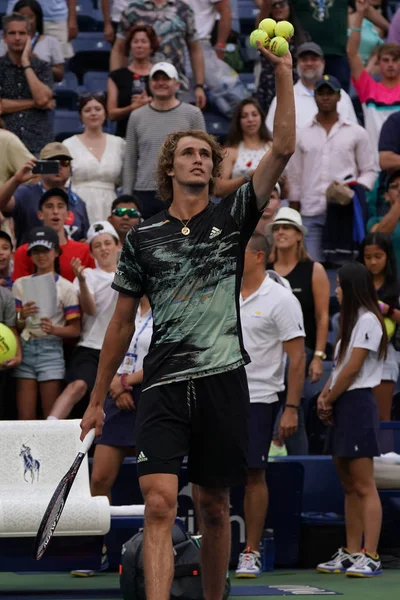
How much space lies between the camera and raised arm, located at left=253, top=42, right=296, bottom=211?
4.94 metres

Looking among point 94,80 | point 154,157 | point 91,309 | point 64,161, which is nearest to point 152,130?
point 154,157

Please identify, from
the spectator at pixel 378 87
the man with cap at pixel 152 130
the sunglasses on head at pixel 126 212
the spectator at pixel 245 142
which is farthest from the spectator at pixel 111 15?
the sunglasses on head at pixel 126 212

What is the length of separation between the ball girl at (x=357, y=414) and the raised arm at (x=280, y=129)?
2840mm

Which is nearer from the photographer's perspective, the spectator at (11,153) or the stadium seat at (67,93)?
the spectator at (11,153)

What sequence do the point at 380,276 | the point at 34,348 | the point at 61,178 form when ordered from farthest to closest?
the point at 61,178 < the point at 380,276 < the point at 34,348

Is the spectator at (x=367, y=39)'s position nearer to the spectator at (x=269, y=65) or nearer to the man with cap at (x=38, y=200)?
the spectator at (x=269, y=65)

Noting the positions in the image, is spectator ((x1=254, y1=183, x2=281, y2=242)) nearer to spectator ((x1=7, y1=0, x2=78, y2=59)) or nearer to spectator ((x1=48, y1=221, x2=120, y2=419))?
spectator ((x1=48, y1=221, x2=120, y2=419))

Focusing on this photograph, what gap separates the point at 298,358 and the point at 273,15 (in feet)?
18.7

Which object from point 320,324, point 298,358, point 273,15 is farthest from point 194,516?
point 273,15

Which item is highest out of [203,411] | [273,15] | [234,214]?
[273,15]

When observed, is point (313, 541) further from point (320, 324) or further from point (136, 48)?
point (136, 48)

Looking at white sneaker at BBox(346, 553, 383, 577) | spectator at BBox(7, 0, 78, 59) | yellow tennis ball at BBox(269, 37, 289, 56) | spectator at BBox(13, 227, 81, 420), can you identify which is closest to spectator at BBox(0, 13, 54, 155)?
spectator at BBox(7, 0, 78, 59)

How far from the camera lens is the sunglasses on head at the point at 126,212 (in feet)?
32.7

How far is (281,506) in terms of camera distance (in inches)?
318
